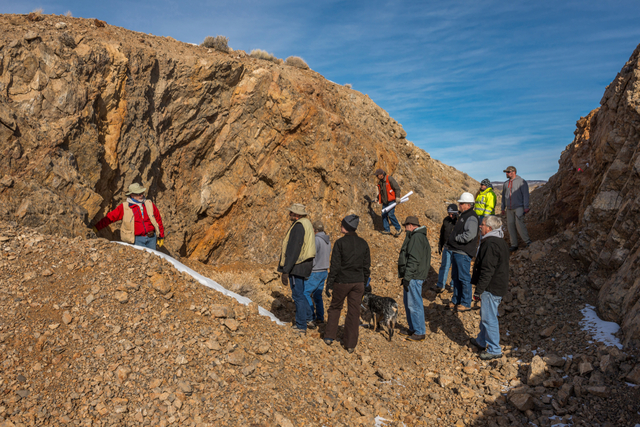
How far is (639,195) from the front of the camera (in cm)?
627

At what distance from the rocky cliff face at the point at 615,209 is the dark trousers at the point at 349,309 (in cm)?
352

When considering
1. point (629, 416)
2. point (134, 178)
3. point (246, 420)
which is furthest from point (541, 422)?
point (134, 178)

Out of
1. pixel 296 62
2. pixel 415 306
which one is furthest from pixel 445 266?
pixel 296 62

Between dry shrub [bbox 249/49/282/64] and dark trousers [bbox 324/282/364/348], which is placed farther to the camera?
dry shrub [bbox 249/49/282/64]

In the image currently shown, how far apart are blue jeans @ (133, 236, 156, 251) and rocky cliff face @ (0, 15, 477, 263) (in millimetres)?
887

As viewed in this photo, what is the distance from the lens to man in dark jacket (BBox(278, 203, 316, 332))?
5.64 meters

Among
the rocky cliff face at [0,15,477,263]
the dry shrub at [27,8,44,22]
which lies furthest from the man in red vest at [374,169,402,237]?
the dry shrub at [27,8,44,22]

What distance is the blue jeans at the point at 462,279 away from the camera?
706 centimetres

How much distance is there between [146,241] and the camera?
22.1 ft

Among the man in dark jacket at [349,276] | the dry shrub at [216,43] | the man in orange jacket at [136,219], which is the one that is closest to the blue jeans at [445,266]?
the man in dark jacket at [349,276]

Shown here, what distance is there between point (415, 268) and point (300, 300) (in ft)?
6.42

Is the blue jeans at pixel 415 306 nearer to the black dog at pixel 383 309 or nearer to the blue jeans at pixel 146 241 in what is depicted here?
the black dog at pixel 383 309

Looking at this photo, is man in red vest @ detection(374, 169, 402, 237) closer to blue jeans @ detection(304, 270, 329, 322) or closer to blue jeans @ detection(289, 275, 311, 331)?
blue jeans @ detection(304, 270, 329, 322)

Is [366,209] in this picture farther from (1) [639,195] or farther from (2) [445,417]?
(2) [445,417]
